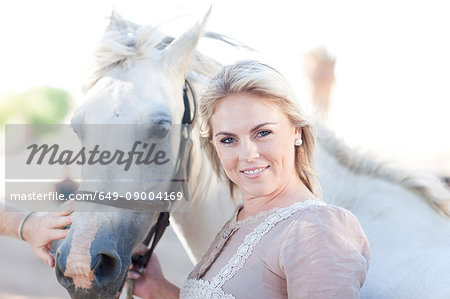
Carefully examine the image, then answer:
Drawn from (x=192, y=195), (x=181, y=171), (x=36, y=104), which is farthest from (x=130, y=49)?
(x=36, y=104)

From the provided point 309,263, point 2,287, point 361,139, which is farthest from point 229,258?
point 2,287

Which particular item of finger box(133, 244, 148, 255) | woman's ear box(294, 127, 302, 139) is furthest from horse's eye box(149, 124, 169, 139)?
woman's ear box(294, 127, 302, 139)

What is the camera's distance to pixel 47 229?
182 cm

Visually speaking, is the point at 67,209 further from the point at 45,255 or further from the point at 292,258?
the point at 292,258

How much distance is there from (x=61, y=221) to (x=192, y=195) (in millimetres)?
652

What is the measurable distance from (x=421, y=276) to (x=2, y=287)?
7948 millimetres

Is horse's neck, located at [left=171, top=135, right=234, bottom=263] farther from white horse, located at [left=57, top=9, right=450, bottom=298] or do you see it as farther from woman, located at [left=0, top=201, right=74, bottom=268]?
woman, located at [left=0, top=201, right=74, bottom=268]

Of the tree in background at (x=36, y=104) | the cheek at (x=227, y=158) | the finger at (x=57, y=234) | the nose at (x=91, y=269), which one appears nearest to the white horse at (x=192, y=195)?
the nose at (x=91, y=269)

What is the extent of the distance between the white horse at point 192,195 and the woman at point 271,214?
16.7 inches

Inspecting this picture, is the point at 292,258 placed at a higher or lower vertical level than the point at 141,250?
higher

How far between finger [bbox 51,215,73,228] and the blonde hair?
709mm

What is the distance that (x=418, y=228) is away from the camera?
1.84 metres

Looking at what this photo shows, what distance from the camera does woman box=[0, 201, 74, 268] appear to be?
5.89ft

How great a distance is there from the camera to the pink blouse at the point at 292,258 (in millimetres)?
1054
